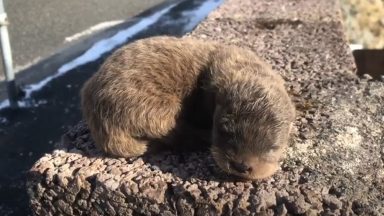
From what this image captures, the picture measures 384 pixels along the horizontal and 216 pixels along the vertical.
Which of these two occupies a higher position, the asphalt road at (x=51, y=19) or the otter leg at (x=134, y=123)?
the otter leg at (x=134, y=123)

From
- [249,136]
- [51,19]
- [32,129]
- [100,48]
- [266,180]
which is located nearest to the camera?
[249,136]

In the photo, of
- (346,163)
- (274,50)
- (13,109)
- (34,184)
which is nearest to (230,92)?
(346,163)

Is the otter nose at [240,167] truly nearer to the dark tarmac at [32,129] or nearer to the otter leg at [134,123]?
the otter leg at [134,123]

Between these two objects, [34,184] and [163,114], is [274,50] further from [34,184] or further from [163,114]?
[34,184]

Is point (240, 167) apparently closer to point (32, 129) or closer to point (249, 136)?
point (249, 136)

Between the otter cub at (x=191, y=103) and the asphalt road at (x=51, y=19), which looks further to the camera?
the asphalt road at (x=51, y=19)

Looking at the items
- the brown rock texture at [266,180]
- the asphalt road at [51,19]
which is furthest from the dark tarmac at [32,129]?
the brown rock texture at [266,180]

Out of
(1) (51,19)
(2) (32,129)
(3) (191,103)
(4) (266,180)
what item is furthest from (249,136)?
(1) (51,19)

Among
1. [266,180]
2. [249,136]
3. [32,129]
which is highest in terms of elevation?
[249,136]
